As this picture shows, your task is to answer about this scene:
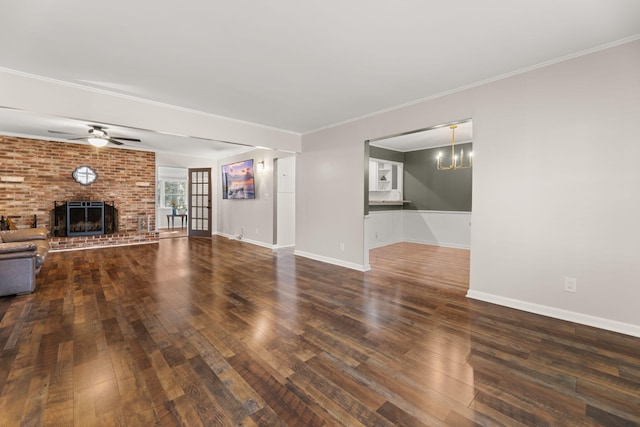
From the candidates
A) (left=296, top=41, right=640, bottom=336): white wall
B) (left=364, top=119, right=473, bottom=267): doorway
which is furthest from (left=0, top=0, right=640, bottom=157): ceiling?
(left=364, top=119, right=473, bottom=267): doorway

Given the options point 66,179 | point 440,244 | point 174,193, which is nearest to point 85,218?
point 66,179

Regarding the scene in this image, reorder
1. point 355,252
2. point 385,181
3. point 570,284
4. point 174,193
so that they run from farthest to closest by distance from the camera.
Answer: point 174,193, point 385,181, point 355,252, point 570,284

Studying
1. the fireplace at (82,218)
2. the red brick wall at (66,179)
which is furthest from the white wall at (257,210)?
the fireplace at (82,218)

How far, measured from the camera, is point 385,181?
7.39 metres

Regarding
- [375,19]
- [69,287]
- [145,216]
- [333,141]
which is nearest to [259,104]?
[333,141]

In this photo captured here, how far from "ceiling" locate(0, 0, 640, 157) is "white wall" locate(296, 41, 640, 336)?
0.77 ft

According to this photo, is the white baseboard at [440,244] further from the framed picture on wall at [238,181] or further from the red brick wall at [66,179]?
the red brick wall at [66,179]

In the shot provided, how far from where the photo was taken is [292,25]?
2.15 metres

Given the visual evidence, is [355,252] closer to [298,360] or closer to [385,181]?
[298,360]

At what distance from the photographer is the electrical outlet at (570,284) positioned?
2652mm

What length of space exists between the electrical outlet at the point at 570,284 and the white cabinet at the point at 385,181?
4.46 metres

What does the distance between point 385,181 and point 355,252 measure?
132 inches

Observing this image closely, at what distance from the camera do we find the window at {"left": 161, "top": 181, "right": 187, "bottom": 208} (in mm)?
10359

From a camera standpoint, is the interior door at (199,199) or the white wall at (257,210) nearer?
the white wall at (257,210)
